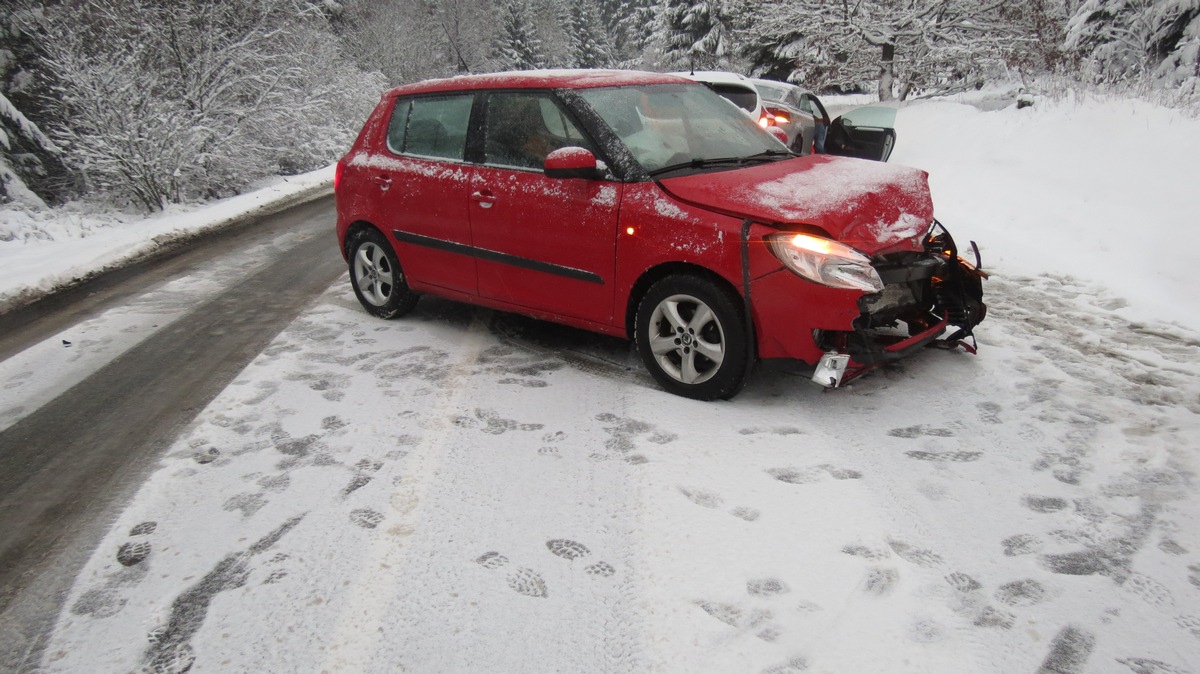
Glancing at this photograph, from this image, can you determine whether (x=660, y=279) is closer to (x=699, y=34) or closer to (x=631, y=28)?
(x=699, y=34)

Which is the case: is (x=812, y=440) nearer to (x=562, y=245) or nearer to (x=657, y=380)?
(x=657, y=380)

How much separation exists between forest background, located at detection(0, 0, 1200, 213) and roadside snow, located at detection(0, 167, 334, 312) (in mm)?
1036

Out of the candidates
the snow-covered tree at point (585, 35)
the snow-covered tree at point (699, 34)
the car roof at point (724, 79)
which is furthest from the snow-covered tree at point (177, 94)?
the snow-covered tree at point (585, 35)

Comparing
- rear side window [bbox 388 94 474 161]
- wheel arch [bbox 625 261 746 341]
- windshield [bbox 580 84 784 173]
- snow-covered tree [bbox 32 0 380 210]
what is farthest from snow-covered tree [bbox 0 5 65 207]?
wheel arch [bbox 625 261 746 341]


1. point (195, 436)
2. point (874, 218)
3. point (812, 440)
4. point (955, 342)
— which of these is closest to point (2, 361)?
point (195, 436)

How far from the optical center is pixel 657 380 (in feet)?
13.4

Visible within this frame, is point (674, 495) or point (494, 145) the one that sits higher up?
point (494, 145)

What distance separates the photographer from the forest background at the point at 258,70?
39.8ft

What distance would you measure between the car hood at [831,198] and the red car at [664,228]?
1 cm

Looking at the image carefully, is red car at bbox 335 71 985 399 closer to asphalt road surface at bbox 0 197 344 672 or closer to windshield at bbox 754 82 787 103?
asphalt road surface at bbox 0 197 344 672

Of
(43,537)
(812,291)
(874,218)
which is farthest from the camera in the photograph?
(874,218)

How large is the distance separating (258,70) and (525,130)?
15.0 meters

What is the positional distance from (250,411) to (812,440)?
9.73 ft

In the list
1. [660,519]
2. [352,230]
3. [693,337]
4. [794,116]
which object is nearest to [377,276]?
[352,230]
